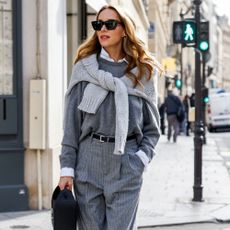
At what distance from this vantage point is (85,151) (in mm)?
3951

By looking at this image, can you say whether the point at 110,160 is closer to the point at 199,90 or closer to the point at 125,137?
the point at 125,137

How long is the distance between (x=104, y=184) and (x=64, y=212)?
11.7 inches

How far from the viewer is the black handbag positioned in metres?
3.74

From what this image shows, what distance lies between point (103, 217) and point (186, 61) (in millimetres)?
72092

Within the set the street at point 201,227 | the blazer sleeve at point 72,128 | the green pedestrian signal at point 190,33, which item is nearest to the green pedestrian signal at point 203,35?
the green pedestrian signal at point 190,33

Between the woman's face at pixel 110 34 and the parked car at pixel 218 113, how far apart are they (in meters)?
33.9

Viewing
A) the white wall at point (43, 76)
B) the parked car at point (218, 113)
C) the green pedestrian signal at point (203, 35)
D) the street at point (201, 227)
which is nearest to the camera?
the street at point (201, 227)

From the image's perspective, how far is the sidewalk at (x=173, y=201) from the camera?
830 cm

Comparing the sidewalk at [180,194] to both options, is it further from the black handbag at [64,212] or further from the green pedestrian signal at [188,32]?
the black handbag at [64,212]

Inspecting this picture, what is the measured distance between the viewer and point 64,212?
3738mm

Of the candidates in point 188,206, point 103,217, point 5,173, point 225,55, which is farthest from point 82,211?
point 225,55

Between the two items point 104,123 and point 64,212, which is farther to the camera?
point 104,123

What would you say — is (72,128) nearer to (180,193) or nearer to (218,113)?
(180,193)

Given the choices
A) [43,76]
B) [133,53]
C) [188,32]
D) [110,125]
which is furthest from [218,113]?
[110,125]
